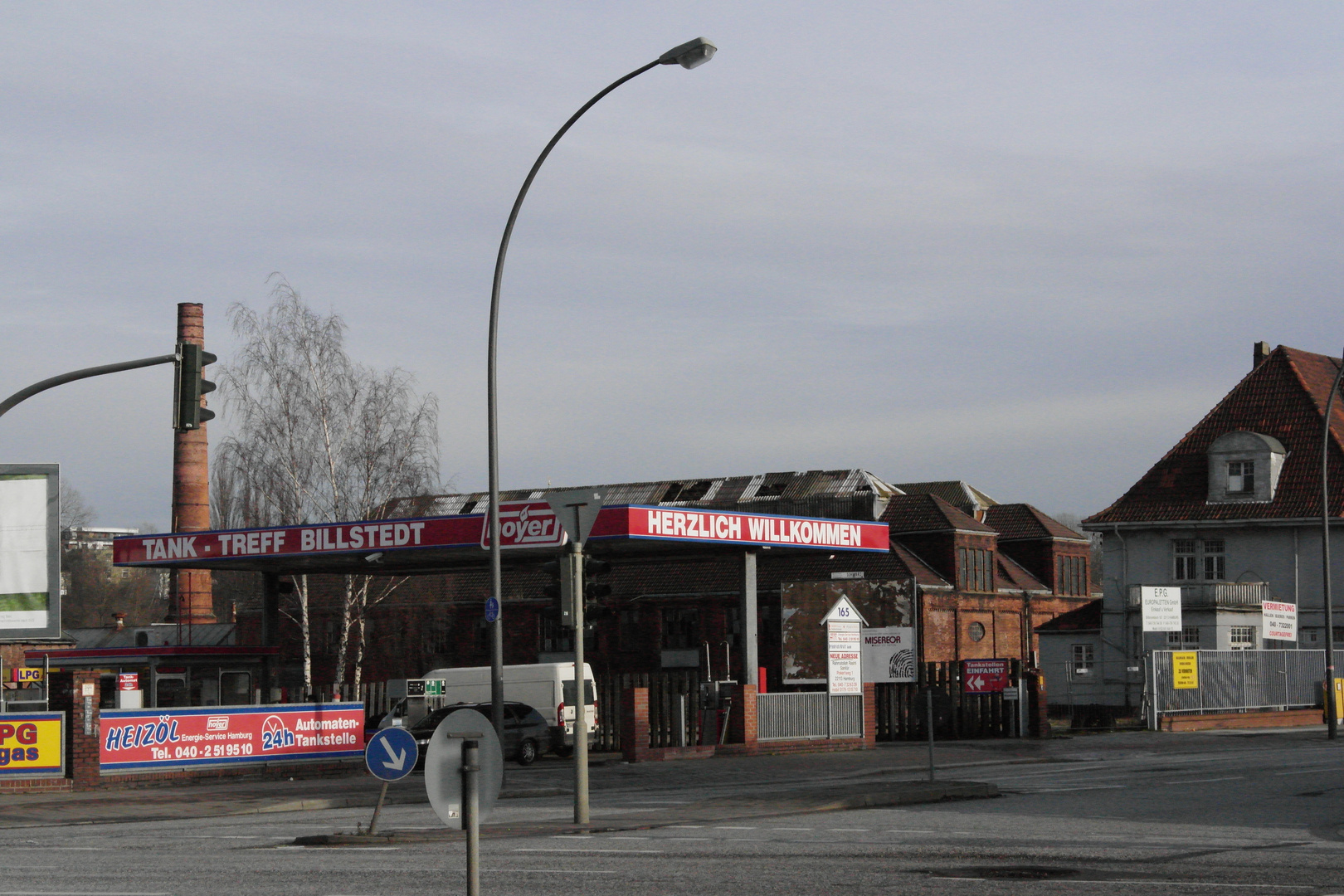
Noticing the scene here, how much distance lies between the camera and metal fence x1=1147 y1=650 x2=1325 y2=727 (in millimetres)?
39438

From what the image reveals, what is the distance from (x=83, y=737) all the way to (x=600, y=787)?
852 cm

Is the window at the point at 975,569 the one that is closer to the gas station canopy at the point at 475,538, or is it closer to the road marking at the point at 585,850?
the gas station canopy at the point at 475,538

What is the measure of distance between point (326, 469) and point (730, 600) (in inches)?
696

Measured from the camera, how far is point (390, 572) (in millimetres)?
44562

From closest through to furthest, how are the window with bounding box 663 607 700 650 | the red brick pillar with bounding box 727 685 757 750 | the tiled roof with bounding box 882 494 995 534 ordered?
the red brick pillar with bounding box 727 685 757 750, the window with bounding box 663 607 700 650, the tiled roof with bounding box 882 494 995 534

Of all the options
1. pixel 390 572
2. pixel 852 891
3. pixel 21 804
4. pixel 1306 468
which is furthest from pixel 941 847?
pixel 1306 468

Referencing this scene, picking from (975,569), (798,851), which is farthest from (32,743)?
(975,569)

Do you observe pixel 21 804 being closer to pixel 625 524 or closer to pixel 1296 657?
pixel 625 524

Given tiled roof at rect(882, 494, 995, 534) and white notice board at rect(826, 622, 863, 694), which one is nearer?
white notice board at rect(826, 622, 863, 694)

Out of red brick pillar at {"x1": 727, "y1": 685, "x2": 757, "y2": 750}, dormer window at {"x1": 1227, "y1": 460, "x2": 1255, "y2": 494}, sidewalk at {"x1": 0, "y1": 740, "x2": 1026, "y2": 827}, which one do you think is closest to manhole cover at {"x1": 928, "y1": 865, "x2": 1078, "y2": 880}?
sidewalk at {"x1": 0, "y1": 740, "x2": 1026, "y2": 827}

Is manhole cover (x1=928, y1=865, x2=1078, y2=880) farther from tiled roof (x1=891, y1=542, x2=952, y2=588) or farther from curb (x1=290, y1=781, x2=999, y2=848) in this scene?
tiled roof (x1=891, y1=542, x2=952, y2=588)

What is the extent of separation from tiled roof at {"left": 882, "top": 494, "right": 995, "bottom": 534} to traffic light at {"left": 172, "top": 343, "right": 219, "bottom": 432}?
151ft

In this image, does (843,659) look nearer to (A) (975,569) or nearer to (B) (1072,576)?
(A) (975,569)

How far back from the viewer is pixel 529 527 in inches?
1272
